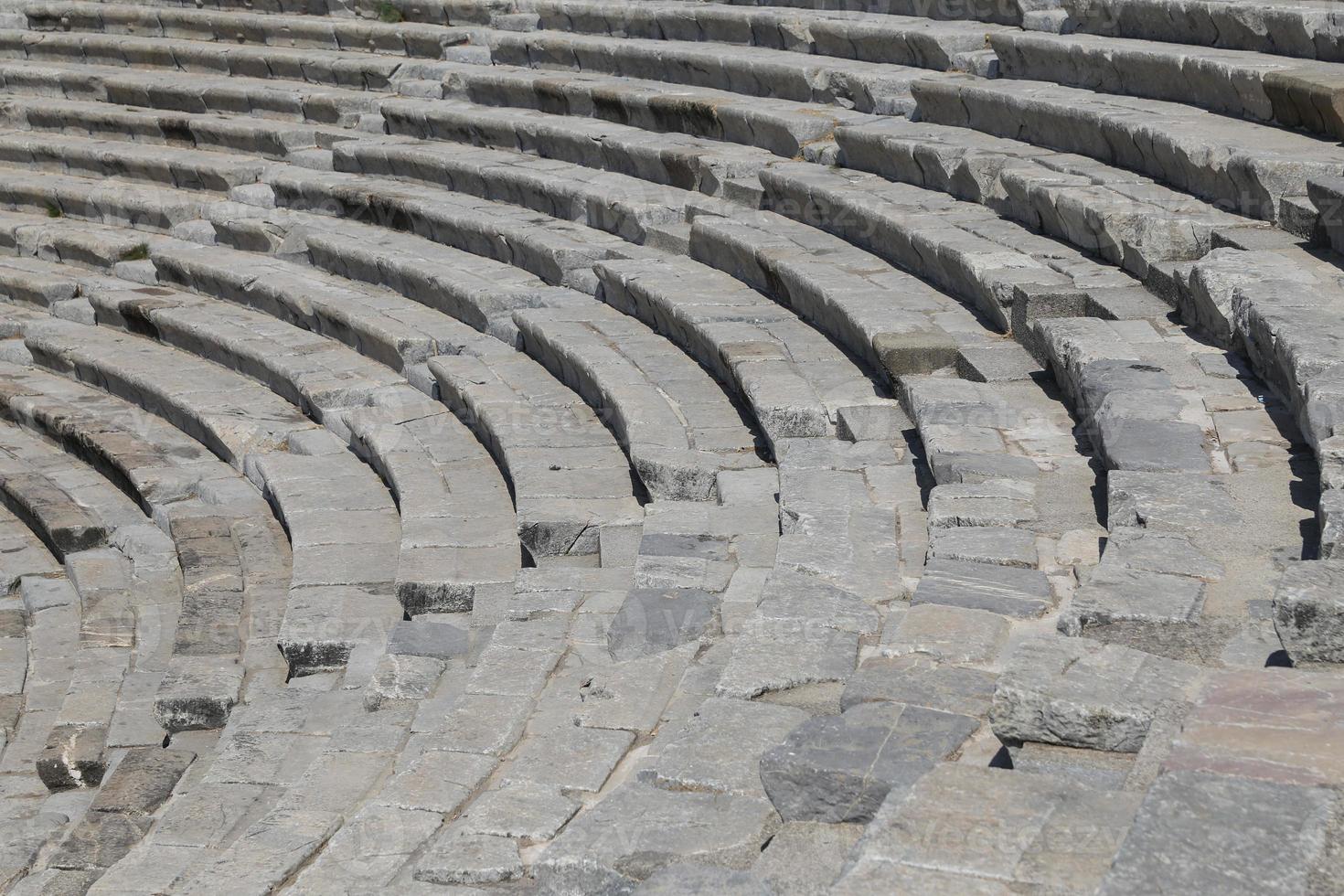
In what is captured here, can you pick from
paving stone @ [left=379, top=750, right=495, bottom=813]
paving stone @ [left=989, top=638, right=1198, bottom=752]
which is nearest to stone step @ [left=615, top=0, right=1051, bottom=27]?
paving stone @ [left=379, top=750, right=495, bottom=813]

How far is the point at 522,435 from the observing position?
26.3ft

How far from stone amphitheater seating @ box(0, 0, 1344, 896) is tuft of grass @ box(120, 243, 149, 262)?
0.02m

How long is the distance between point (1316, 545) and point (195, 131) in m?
12.9

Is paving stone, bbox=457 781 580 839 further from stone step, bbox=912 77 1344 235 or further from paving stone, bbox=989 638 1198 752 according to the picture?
stone step, bbox=912 77 1344 235

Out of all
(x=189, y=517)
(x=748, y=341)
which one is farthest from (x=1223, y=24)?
(x=189, y=517)

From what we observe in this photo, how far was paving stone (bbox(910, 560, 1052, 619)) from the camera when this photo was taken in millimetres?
4668

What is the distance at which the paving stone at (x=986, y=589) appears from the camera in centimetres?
467

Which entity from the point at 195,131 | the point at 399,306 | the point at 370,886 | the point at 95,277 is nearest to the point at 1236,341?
the point at 370,886

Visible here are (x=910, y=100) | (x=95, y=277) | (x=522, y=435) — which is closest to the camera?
(x=522, y=435)

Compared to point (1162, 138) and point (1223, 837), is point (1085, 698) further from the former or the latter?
point (1162, 138)

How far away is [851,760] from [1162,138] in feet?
17.3

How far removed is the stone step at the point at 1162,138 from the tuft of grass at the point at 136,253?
22.6ft

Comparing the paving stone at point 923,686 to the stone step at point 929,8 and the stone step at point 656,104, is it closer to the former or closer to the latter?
the stone step at point 656,104

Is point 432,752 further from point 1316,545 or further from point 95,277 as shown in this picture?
point 95,277
